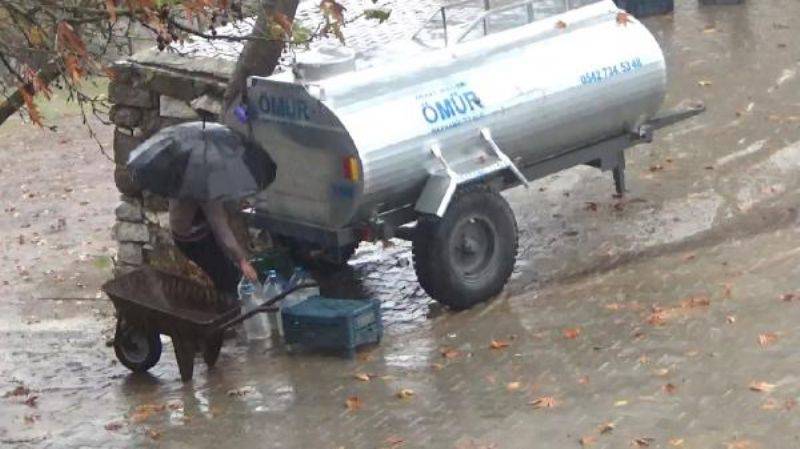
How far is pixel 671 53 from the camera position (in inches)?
677

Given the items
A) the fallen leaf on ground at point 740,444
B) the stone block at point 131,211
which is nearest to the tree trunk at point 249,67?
the stone block at point 131,211

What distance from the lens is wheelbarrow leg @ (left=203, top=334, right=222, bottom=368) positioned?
1010 cm

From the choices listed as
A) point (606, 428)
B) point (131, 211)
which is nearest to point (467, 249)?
point (606, 428)

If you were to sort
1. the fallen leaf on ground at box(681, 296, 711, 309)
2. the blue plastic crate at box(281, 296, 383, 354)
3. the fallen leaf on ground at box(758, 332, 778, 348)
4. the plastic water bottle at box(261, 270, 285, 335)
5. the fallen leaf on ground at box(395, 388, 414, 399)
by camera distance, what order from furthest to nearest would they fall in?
the plastic water bottle at box(261, 270, 285, 335) < the blue plastic crate at box(281, 296, 383, 354) < the fallen leaf on ground at box(681, 296, 711, 309) < the fallen leaf on ground at box(395, 388, 414, 399) < the fallen leaf on ground at box(758, 332, 778, 348)

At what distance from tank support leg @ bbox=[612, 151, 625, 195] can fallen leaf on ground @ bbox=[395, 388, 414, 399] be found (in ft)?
12.6

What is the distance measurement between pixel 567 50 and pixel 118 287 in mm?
3983

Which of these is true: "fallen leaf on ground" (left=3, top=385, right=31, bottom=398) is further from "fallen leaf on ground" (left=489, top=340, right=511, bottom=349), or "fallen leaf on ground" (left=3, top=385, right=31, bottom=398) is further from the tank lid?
"fallen leaf on ground" (left=489, top=340, right=511, bottom=349)

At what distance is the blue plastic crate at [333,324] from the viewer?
33.1 ft

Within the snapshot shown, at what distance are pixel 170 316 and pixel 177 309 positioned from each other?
29 cm

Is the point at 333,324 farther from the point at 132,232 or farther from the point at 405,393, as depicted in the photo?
the point at 132,232

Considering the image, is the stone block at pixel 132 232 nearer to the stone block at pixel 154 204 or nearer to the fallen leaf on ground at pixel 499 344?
the stone block at pixel 154 204

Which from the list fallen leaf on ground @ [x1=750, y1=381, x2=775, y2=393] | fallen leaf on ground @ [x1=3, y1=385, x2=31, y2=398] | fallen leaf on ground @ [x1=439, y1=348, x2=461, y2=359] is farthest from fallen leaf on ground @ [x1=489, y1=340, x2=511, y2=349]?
fallen leaf on ground @ [x1=3, y1=385, x2=31, y2=398]

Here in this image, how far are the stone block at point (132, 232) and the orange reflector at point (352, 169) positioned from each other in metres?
3.76

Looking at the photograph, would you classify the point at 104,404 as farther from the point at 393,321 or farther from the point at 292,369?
the point at 393,321
